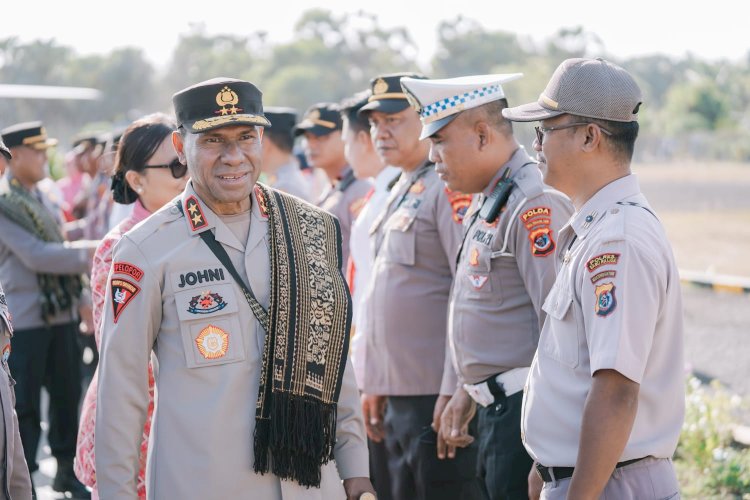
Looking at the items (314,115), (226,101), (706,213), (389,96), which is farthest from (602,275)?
(706,213)

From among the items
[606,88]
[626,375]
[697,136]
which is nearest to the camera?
[626,375]

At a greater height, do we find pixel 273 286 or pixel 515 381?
pixel 273 286

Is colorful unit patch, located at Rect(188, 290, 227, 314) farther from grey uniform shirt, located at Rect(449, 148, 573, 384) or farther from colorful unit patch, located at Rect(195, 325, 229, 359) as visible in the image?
grey uniform shirt, located at Rect(449, 148, 573, 384)

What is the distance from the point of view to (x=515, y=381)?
3.43 meters

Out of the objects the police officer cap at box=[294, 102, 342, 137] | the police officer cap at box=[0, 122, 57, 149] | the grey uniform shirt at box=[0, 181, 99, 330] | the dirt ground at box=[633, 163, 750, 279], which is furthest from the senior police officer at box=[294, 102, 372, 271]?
the dirt ground at box=[633, 163, 750, 279]

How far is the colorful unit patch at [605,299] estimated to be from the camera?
7.82 feet

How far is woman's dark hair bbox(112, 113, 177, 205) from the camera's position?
12.4 ft

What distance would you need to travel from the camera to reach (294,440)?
2658 millimetres

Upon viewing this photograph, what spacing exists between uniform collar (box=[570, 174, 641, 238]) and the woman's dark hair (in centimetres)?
183

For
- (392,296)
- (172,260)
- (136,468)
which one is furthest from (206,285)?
(392,296)

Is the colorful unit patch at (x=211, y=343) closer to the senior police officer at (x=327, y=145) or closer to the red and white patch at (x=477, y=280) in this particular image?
the red and white patch at (x=477, y=280)

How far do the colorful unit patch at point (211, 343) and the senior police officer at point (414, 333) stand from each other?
1578 mm

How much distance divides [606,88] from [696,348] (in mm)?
6795

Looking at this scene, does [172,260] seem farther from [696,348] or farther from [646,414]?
[696,348]
